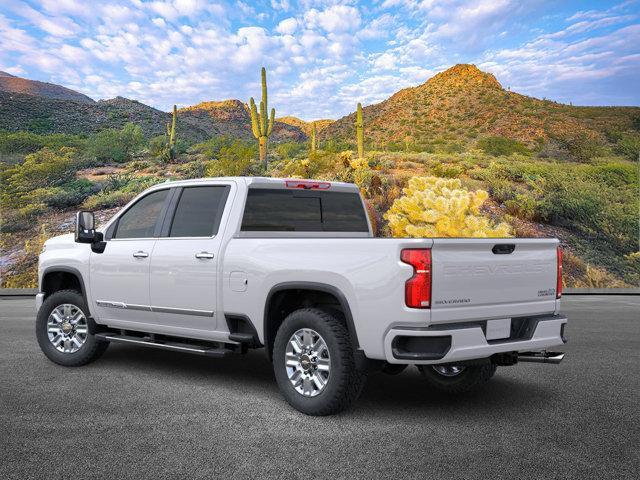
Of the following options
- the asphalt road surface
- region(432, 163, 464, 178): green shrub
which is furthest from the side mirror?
region(432, 163, 464, 178): green shrub

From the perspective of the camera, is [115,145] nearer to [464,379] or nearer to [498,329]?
[464,379]

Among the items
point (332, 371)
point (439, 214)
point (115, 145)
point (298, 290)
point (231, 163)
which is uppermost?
point (115, 145)

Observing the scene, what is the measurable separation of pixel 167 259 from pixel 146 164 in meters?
31.3

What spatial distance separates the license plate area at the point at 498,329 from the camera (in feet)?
19.3

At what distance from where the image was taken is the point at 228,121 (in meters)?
78.7

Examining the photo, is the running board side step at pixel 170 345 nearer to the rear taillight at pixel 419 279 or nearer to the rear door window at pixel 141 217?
the rear door window at pixel 141 217

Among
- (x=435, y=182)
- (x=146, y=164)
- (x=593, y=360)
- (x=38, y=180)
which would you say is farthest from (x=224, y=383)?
(x=146, y=164)

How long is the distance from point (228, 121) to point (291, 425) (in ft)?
246

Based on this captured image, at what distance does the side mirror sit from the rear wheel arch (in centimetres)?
253

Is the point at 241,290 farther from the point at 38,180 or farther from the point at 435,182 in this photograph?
the point at 38,180

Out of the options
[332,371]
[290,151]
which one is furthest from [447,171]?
[332,371]

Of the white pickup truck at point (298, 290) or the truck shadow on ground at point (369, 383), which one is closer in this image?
the white pickup truck at point (298, 290)

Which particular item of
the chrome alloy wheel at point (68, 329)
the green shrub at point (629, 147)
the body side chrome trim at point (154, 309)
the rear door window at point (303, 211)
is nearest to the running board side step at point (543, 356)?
the rear door window at point (303, 211)

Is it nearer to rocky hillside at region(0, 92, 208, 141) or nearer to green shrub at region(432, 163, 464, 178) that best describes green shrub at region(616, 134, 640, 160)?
green shrub at region(432, 163, 464, 178)
